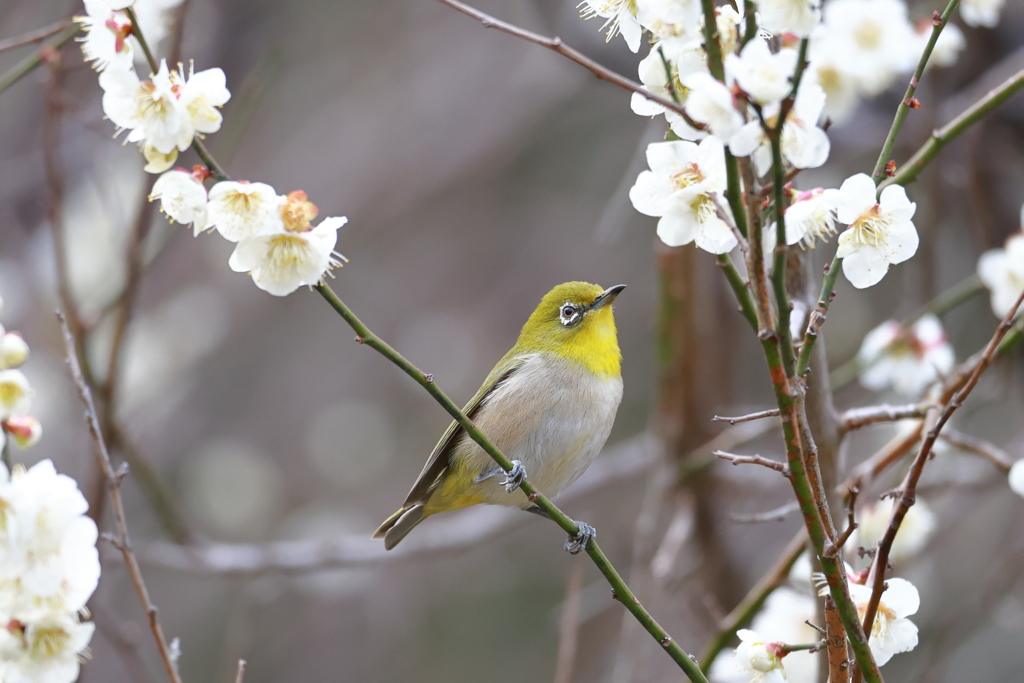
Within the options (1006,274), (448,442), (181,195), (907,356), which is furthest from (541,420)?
(181,195)

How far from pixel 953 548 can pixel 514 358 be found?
4857mm

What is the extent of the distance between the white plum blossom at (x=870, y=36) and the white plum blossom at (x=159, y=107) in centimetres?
227

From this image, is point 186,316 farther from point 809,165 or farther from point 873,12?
point 809,165

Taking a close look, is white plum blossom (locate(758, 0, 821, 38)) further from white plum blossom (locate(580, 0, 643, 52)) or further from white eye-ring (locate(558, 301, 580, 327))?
white eye-ring (locate(558, 301, 580, 327))

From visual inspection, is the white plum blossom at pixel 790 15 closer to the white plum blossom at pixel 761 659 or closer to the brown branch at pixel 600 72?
the brown branch at pixel 600 72

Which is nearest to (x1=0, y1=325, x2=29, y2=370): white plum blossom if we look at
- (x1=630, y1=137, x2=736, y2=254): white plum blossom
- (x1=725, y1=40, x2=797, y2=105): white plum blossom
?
(x1=630, y1=137, x2=736, y2=254): white plum blossom

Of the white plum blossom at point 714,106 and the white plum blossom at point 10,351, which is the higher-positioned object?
the white plum blossom at point 714,106

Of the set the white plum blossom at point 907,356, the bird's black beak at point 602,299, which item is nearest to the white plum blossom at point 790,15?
the bird's black beak at point 602,299

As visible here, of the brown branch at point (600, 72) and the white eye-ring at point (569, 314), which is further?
the white eye-ring at point (569, 314)

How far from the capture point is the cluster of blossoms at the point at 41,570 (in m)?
1.67

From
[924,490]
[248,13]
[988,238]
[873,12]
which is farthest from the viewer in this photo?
[248,13]

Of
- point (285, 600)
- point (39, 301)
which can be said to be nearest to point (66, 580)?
point (39, 301)

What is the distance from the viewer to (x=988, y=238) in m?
4.34

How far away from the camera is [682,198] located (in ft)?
5.93
